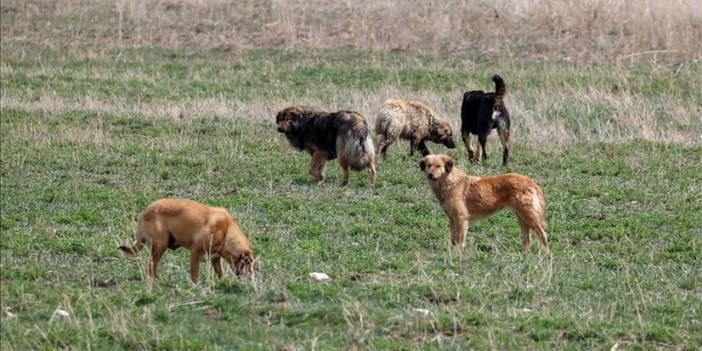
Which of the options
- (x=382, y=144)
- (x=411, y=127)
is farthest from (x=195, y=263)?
(x=411, y=127)

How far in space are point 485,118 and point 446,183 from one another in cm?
464

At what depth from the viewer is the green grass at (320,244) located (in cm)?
815

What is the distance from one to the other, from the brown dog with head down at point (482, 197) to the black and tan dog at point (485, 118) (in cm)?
436

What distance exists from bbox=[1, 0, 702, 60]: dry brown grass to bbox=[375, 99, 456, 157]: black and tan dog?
9851 mm

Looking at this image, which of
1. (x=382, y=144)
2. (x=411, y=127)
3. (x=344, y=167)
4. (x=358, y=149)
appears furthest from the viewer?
(x=411, y=127)

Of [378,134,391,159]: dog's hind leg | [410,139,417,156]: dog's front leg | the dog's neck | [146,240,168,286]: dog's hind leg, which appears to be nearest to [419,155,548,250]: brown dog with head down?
the dog's neck

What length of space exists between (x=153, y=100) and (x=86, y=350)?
1367 cm

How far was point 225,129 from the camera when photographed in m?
18.0

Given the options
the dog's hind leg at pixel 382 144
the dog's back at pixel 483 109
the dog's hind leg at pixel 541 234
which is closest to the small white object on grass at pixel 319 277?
the dog's hind leg at pixel 541 234

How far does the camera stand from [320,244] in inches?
445

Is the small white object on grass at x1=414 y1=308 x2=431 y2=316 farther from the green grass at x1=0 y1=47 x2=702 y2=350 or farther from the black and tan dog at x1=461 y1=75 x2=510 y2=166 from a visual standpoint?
the black and tan dog at x1=461 y1=75 x2=510 y2=166

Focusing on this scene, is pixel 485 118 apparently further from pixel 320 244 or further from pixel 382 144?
pixel 320 244

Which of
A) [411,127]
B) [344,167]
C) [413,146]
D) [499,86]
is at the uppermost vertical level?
[499,86]

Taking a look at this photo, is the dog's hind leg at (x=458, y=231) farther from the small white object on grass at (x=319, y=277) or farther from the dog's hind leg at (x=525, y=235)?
the small white object on grass at (x=319, y=277)
